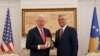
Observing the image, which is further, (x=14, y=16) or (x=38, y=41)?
(x=14, y=16)

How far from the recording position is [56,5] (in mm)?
5805

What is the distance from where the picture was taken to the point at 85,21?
238 inches

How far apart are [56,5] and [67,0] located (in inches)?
11.6

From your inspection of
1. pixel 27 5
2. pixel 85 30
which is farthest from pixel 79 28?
pixel 27 5

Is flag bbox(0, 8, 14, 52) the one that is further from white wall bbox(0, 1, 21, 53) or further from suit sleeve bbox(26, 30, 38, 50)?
suit sleeve bbox(26, 30, 38, 50)

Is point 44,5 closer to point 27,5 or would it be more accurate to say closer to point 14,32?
point 27,5

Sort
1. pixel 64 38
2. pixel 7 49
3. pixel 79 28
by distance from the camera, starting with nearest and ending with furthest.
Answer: pixel 64 38
pixel 7 49
pixel 79 28

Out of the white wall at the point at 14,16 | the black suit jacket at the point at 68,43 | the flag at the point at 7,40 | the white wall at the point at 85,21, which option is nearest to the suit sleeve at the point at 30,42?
the black suit jacket at the point at 68,43

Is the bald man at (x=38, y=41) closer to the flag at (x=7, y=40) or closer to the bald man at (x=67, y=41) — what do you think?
the bald man at (x=67, y=41)

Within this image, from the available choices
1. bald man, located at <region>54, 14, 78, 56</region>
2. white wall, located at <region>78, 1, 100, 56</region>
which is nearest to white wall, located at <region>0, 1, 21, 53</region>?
white wall, located at <region>78, 1, 100, 56</region>

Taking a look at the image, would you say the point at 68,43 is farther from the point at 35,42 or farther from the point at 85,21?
the point at 85,21

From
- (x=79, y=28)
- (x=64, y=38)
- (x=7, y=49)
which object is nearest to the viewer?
(x=64, y=38)

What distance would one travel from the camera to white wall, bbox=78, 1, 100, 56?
19.8 feet

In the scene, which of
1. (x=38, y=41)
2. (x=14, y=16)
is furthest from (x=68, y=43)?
(x=14, y=16)
